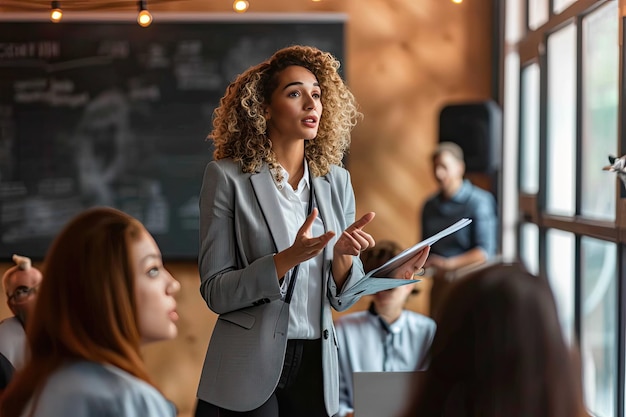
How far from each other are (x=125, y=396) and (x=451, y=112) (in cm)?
375

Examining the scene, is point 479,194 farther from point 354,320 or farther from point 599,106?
point 354,320

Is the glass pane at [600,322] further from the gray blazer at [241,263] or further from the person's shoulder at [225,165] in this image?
the person's shoulder at [225,165]

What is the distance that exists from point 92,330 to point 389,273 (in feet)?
3.21

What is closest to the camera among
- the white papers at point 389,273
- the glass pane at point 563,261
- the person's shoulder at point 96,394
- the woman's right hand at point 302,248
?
the person's shoulder at point 96,394

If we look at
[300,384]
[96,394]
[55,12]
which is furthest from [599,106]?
[96,394]

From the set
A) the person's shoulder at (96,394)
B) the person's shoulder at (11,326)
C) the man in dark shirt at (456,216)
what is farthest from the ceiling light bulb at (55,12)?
the person's shoulder at (96,394)

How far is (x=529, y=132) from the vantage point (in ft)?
16.9

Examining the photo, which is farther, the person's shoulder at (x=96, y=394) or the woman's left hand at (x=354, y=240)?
the woman's left hand at (x=354, y=240)

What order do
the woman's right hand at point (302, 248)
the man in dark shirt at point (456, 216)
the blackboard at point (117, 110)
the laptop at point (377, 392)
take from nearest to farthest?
the laptop at point (377, 392), the woman's right hand at point (302, 248), the man in dark shirt at point (456, 216), the blackboard at point (117, 110)

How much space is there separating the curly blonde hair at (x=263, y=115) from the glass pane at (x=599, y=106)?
1.48m

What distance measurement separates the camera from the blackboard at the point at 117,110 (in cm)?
495

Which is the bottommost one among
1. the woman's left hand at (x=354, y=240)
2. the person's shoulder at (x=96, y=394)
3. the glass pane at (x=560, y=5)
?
the person's shoulder at (x=96, y=394)

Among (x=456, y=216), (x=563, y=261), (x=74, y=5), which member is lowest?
(x=563, y=261)

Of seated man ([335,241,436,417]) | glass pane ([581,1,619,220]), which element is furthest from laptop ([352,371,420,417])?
glass pane ([581,1,619,220])
